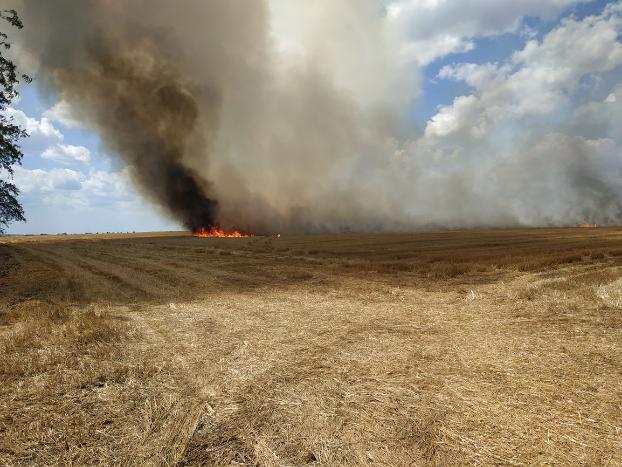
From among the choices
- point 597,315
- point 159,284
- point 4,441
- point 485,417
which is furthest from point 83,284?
point 597,315

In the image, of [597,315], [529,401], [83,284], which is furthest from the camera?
[83,284]

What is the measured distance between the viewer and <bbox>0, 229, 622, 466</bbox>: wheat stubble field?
5.14 metres

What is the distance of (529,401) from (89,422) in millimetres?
7532

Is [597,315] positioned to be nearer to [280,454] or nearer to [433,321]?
[433,321]

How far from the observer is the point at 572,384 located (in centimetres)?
708

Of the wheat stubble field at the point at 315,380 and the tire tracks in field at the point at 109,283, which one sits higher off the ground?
the tire tracks in field at the point at 109,283

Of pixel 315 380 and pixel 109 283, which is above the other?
pixel 109 283

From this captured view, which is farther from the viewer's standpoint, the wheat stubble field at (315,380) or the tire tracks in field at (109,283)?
the tire tracks in field at (109,283)

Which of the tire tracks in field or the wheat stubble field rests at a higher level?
the tire tracks in field

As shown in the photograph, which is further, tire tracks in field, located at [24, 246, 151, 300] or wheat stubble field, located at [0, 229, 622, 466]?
tire tracks in field, located at [24, 246, 151, 300]

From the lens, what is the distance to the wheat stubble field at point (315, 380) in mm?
5145

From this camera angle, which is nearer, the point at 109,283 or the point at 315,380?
the point at 315,380

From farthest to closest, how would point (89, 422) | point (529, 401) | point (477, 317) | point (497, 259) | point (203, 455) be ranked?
point (497, 259) < point (477, 317) < point (529, 401) < point (89, 422) < point (203, 455)

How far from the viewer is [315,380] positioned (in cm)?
746
